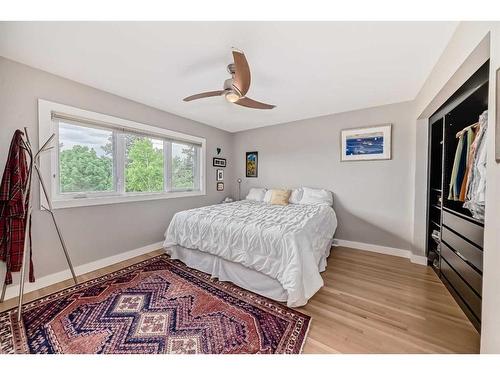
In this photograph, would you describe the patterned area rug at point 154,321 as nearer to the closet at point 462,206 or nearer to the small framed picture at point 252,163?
the closet at point 462,206

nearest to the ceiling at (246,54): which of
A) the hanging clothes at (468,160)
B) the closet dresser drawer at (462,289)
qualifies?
the hanging clothes at (468,160)

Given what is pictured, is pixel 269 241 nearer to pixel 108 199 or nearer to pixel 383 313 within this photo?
pixel 383 313

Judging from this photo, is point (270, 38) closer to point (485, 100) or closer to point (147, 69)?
point (147, 69)

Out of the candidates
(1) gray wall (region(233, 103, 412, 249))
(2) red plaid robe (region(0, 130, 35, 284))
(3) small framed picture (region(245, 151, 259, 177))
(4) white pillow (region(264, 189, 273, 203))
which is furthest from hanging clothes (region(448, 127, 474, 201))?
(2) red plaid robe (region(0, 130, 35, 284))

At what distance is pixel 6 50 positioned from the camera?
5.89 feet

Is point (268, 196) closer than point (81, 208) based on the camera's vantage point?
No

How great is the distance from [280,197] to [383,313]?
2.21 meters

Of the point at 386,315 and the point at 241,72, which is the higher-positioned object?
the point at 241,72

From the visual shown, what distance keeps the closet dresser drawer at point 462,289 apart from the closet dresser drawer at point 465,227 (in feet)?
1.33

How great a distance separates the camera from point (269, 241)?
6.30ft

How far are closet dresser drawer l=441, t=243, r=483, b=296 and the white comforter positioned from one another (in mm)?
1102

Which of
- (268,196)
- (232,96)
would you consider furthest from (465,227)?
(268,196)

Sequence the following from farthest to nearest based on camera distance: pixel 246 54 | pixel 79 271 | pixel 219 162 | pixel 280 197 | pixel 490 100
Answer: pixel 219 162, pixel 280 197, pixel 79 271, pixel 246 54, pixel 490 100

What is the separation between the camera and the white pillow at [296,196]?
3641 mm
